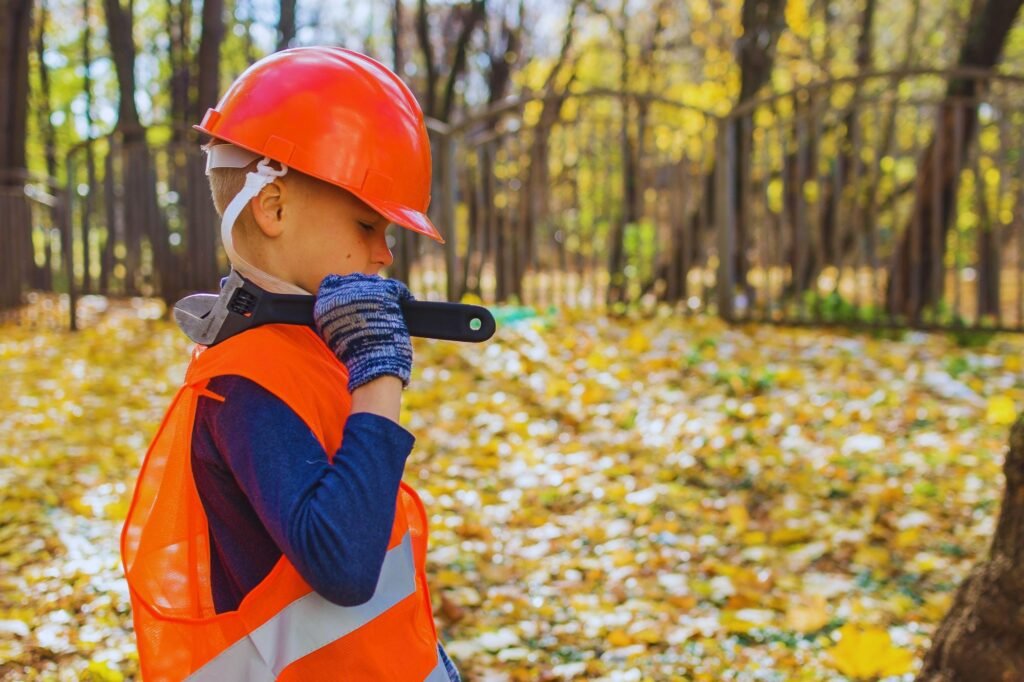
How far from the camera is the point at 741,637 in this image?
10.5 feet

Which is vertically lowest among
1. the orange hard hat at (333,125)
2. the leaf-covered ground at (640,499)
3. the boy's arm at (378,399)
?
the leaf-covered ground at (640,499)

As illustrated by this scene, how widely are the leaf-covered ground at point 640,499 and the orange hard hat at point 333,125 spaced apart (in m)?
1.87

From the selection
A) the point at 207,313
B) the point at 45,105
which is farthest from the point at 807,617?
the point at 45,105

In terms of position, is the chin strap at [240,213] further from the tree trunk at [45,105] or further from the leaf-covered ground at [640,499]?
the tree trunk at [45,105]

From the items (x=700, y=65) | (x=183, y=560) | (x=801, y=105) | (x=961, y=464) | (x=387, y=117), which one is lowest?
(x=961, y=464)

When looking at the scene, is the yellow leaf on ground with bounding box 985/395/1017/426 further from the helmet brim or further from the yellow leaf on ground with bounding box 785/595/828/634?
the helmet brim

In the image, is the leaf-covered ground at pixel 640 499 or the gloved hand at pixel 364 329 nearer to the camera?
the gloved hand at pixel 364 329

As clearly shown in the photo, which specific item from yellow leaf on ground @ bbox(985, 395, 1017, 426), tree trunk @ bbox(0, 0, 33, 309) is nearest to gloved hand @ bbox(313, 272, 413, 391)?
yellow leaf on ground @ bbox(985, 395, 1017, 426)

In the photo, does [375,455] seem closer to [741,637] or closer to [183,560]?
[183,560]

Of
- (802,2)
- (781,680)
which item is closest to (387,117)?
(781,680)

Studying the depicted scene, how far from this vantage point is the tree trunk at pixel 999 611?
2.36 metres

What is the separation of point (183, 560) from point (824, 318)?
25.4 ft

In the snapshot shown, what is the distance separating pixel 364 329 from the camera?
1274 mm

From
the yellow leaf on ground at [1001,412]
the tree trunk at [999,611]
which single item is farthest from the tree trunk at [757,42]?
the tree trunk at [999,611]
